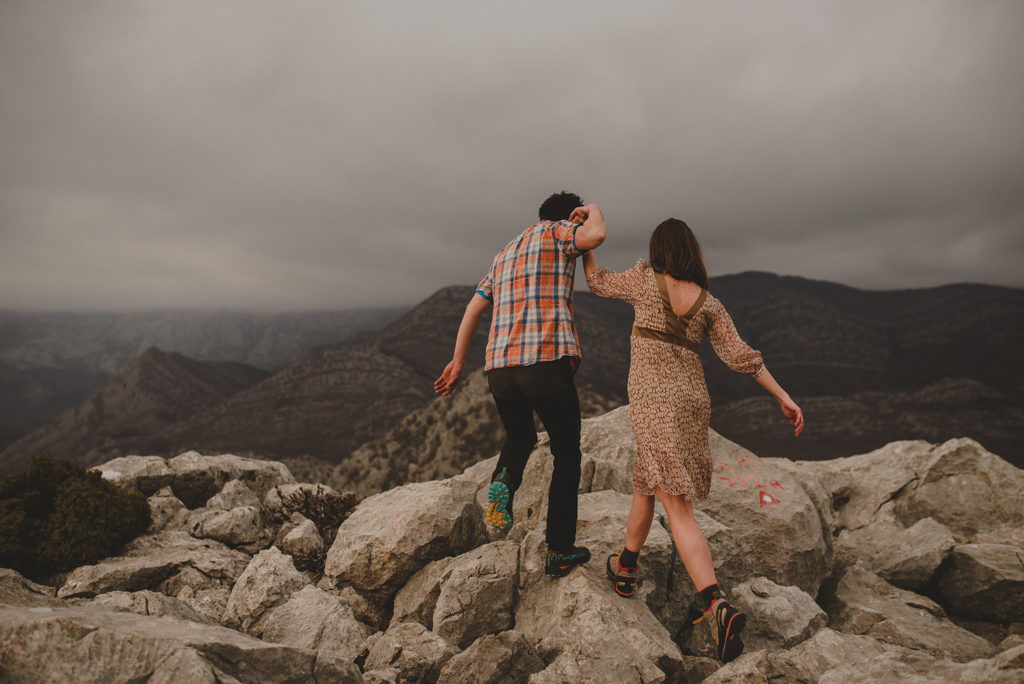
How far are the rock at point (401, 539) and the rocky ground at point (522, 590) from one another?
0.03 m

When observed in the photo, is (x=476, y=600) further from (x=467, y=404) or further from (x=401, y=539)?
(x=467, y=404)

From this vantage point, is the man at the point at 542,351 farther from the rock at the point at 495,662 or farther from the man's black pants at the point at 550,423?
Answer: the rock at the point at 495,662

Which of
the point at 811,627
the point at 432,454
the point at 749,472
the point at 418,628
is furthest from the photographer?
the point at 432,454

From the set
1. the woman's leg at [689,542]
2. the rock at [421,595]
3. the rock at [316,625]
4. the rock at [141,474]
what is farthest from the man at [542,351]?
the rock at [141,474]

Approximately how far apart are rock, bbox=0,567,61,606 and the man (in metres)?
5.45

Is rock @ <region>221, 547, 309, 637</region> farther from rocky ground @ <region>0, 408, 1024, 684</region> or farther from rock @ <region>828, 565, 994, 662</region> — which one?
rock @ <region>828, 565, 994, 662</region>

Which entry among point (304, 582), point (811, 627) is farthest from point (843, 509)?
point (304, 582)

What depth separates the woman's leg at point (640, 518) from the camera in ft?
15.0

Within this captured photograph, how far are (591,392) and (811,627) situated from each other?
3572cm

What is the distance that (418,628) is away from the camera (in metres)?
4.89

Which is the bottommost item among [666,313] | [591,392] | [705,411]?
[591,392]

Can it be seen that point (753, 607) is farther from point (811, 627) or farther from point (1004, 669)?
point (1004, 669)

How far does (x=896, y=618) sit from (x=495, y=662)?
549cm

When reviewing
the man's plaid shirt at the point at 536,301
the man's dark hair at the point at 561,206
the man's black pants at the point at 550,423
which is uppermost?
the man's dark hair at the point at 561,206
